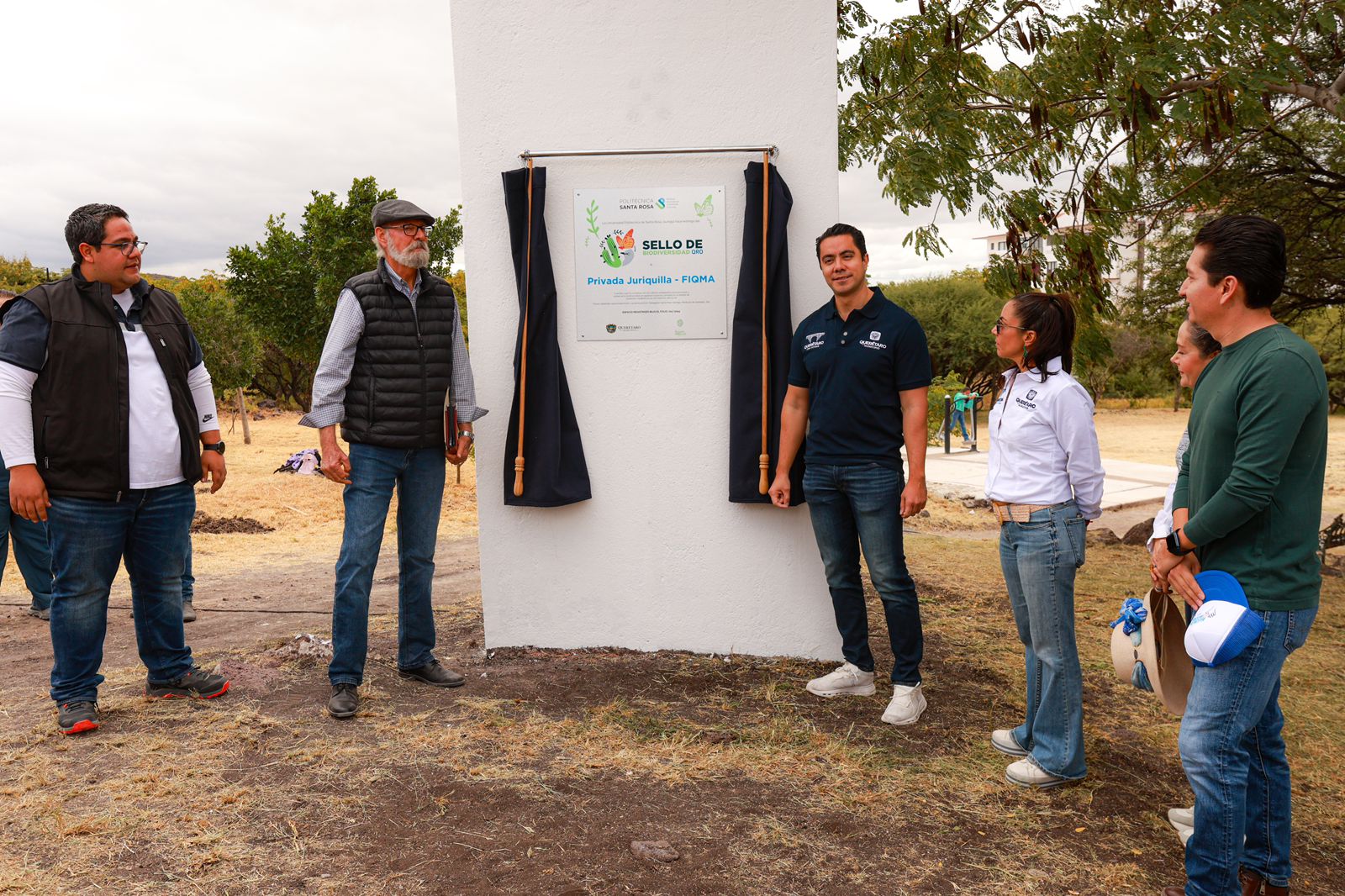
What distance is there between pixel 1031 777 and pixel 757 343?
7.33 feet

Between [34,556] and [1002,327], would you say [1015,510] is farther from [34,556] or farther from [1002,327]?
[34,556]

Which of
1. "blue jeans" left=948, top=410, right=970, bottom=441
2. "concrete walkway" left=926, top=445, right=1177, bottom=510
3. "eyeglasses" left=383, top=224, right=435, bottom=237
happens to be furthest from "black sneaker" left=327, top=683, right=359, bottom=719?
"blue jeans" left=948, top=410, right=970, bottom=441

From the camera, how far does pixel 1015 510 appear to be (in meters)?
3.41

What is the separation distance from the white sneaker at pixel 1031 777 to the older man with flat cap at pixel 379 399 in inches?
102

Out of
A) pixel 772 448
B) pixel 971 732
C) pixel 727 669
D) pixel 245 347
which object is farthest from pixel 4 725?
pixel 245 347

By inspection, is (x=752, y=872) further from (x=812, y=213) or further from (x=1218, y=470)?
(x=812, y=213)

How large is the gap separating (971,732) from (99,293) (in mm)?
3906

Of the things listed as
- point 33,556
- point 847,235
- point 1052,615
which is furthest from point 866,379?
point 33,556

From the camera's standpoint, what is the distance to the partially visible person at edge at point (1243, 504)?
7.97ft

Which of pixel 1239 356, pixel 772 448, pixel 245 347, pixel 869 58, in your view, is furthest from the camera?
pixel 245 347

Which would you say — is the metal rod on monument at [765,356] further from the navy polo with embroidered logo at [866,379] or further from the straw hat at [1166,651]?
the straw hat at [1166,651]

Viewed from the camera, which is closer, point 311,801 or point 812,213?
point 311,801

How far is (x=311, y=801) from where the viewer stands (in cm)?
343

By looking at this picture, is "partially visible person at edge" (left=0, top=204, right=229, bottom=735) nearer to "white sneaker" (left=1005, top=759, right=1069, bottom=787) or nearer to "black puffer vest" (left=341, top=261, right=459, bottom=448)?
"black puffer vest" (left=341, top=261, right=459, bottom=448)
